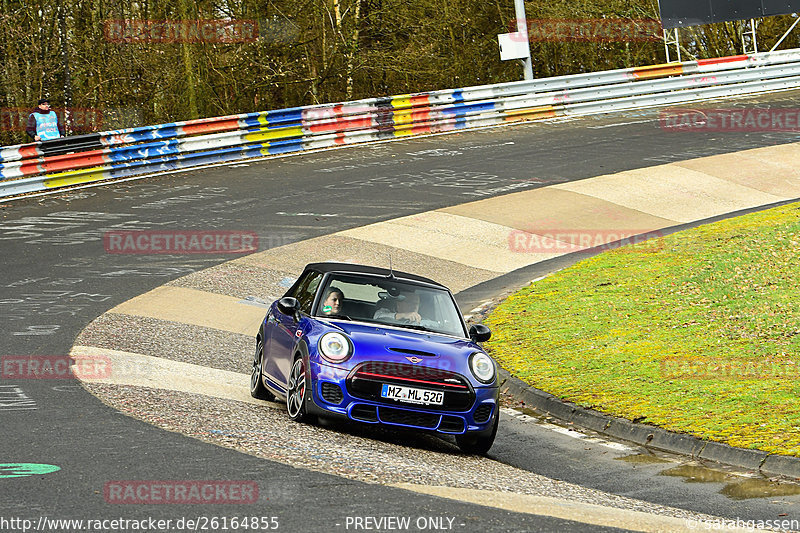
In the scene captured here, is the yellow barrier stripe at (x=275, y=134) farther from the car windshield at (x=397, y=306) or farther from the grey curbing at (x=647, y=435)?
the car windshield at (x=397, y=306)

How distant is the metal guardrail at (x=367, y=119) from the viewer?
2247 cm

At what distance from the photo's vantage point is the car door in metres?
9.41

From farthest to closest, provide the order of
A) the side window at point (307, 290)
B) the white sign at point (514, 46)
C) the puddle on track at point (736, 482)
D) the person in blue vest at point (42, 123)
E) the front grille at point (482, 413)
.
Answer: the white sign at point (514, 46) < the person in blue vest at point (42, 123) < the side window at point (307, 290) < the front grille at point (482, 413) < the puddle on track at point (736, 482)

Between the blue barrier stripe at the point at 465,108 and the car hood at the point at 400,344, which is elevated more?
the blue barrier stripe at the point at 465,108

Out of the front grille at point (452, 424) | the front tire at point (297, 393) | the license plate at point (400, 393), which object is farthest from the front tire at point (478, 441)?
the front tire at point (297, 393)

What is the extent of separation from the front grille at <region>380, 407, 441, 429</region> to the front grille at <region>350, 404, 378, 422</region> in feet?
0.21

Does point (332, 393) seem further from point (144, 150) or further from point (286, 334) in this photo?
point (144, 150)

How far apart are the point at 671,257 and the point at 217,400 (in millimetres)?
9415

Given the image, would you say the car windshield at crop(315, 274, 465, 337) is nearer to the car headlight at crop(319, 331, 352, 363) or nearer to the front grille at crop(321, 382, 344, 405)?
the car headlight at crop(319, 331, 352, 363)

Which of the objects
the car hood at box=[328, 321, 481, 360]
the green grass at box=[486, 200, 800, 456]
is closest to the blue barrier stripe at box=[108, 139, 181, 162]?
the green grass at box=[486, 200, 800, 456]

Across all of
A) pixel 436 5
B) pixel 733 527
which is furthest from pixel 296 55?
pixel 733 527

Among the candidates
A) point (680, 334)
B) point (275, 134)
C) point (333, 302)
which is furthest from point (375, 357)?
point (275, 134)

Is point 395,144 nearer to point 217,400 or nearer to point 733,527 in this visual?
point 217,400

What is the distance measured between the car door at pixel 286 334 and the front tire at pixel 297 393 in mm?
194
